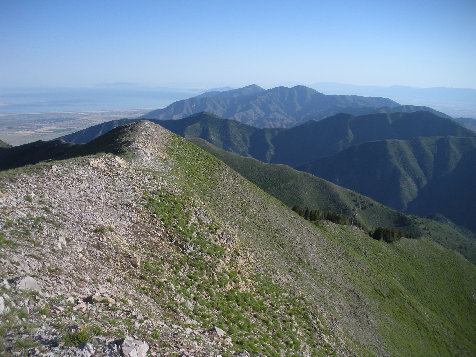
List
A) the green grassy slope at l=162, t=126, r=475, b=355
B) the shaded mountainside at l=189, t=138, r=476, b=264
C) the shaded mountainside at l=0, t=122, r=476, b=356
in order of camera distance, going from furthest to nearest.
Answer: the shaded mountainside at l=189, t=138, r=476, b=264 → the green grassy slope at l=162, t=126, r=475, b=355 → the shaded mountainside at l=0, t=122, r=476, b=356

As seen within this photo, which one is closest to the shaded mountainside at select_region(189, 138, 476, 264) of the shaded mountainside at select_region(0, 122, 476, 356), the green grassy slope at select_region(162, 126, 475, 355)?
the green grassy slope at select_region(162, 126, 475, 355)

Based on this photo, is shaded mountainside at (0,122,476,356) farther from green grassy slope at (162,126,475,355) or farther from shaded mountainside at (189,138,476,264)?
shaded mountainside at (189,138,476,264)

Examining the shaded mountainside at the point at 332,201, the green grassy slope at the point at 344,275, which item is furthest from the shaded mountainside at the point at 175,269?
the shaded mountainside at the point at 332,201

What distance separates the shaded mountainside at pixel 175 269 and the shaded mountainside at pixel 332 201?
9307cm

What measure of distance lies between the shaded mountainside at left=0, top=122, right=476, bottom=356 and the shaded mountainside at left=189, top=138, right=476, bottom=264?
93.1m

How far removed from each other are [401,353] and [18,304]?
42.3 metres

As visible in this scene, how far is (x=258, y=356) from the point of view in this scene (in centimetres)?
1645

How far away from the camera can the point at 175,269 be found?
21219 mm

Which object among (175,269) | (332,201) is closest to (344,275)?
(175,269)

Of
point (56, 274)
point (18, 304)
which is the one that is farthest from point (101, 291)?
point (18, 304)

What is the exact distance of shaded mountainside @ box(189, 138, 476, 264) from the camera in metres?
143

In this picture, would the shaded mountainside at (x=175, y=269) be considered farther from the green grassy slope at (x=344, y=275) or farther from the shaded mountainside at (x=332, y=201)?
the shaded mountainside at (x=332, y=201)

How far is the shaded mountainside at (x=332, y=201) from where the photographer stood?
142625mm

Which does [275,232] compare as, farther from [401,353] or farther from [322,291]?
[401,353]
